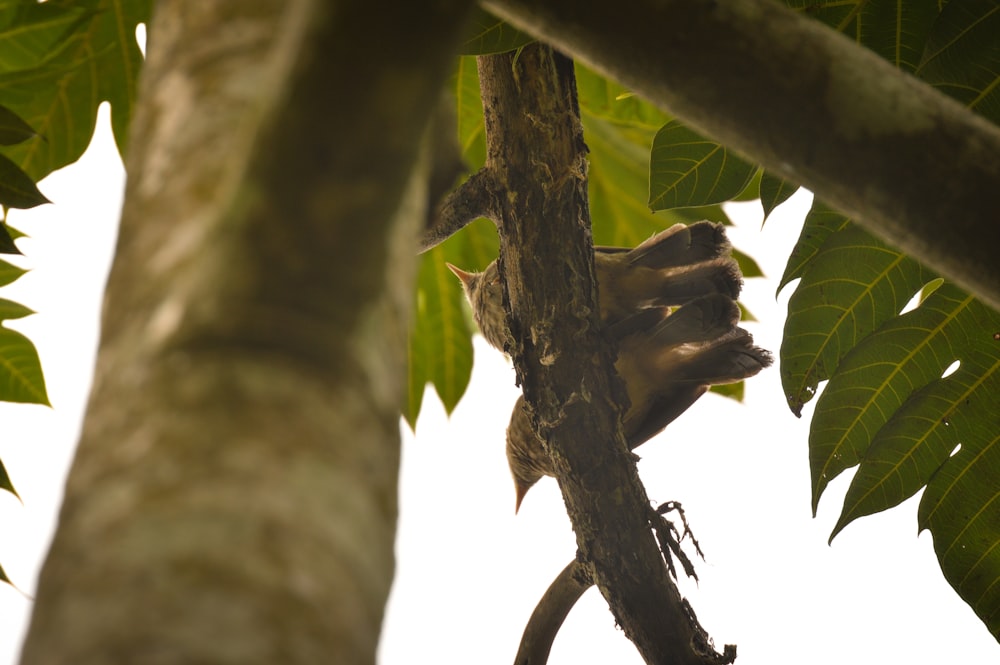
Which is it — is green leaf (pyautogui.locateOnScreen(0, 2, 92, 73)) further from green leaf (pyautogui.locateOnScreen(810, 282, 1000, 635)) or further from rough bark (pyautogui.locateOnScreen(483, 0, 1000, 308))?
green leaf (pyautogui.locateOnScreen(810, 282, 1000, 635))

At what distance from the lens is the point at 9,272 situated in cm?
243

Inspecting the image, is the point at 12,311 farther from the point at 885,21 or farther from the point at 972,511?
the point at 972,511

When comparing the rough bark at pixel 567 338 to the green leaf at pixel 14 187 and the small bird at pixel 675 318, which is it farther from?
the green leaf at pixel 14 187

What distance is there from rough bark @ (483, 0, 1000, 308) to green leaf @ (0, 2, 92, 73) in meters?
1.91


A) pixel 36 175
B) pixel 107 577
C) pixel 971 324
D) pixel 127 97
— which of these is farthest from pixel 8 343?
pixel 971 324

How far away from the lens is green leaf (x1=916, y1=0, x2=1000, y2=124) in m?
1.84

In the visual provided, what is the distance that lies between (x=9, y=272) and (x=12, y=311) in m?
0.11

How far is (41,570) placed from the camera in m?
0.57

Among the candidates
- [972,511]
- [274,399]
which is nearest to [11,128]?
[274,399]

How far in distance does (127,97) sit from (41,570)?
8.19 ft

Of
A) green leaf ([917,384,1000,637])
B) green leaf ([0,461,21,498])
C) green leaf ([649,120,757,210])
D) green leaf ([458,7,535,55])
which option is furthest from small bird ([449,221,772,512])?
green leaf ([0,461,21,498])

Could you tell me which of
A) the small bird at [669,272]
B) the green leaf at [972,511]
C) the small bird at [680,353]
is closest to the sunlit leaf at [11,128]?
the small bird at [669,272]

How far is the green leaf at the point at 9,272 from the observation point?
7.92 feet

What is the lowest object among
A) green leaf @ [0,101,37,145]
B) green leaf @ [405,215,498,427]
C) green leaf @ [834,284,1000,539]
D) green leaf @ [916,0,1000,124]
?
green leaf @ [834,284,1000,539]
